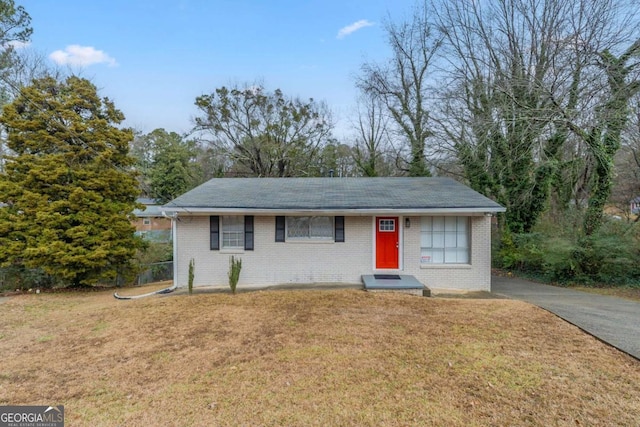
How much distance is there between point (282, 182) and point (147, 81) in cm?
1013

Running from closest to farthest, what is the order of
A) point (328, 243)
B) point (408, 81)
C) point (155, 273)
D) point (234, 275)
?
1. point (234, 275)
2. point (328, 243)
3. point (155, 273)
4. point (408, 81)

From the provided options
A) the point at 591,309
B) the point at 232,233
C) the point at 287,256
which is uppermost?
the point at 232,233

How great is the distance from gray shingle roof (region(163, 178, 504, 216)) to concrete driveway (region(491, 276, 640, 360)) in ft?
8.70

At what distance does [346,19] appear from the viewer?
14633 mm

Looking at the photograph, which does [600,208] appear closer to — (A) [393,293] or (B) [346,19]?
(A) [393,293]

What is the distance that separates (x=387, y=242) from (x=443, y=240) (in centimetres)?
167

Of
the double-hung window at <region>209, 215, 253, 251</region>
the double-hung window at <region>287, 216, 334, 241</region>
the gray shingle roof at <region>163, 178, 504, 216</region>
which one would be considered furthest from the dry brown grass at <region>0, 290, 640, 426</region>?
the gray shingle roof at <region>163, 178, 504, 216</region>

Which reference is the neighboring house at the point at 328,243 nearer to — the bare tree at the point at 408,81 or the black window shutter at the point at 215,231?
the black window shutter at the point at 215,231

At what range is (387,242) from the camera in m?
9.07

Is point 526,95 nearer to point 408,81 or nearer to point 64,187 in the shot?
point 408,81

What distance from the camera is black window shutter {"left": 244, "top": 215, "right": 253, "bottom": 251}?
9117mm

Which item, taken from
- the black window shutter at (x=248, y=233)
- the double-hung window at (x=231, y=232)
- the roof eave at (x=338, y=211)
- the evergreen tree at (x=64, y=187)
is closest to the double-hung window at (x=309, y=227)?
the roof eave at (x=338, y=211)

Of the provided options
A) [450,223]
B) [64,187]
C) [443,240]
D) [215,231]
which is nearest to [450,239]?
[443,240]

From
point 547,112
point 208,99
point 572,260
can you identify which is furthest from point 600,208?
point 208,99
